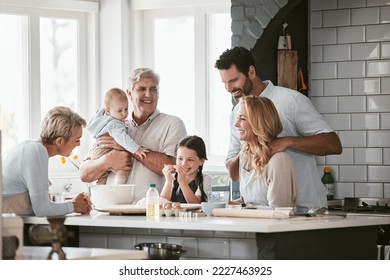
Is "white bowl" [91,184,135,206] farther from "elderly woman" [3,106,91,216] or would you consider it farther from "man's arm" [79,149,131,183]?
"man's arm" [79,149,131,183]

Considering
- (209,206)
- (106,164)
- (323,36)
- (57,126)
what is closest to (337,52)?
(323,36)

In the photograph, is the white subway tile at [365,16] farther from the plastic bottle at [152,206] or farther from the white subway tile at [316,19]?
the plastic bottle at [152,206]

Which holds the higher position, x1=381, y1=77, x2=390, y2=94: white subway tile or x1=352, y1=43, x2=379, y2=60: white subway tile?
x1=352, y1=43, x2=379, y2=60: white subway tile

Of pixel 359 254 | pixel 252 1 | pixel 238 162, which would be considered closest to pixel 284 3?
pixel 252 1

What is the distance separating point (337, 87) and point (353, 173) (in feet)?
1.69

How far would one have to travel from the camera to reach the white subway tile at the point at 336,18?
17.9ft

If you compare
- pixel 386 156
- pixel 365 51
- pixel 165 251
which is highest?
pixel 365 51

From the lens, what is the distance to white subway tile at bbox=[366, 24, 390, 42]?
5.35 meters

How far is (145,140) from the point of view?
5172 mm

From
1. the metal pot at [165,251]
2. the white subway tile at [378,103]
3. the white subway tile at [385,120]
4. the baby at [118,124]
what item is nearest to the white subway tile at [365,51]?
the white subway tile at [378,103]

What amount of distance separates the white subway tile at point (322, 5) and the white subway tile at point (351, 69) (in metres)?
0.34

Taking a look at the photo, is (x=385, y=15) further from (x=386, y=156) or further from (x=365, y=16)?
(x=386, y=156)

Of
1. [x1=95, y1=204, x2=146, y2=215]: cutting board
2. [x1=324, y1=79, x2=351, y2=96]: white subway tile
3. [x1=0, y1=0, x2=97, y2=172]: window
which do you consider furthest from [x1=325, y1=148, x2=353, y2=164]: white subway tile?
[x1=0, y1=0, x2=97, y2=172]: window

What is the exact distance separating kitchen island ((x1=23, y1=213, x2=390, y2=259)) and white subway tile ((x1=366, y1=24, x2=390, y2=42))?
1.55 m
